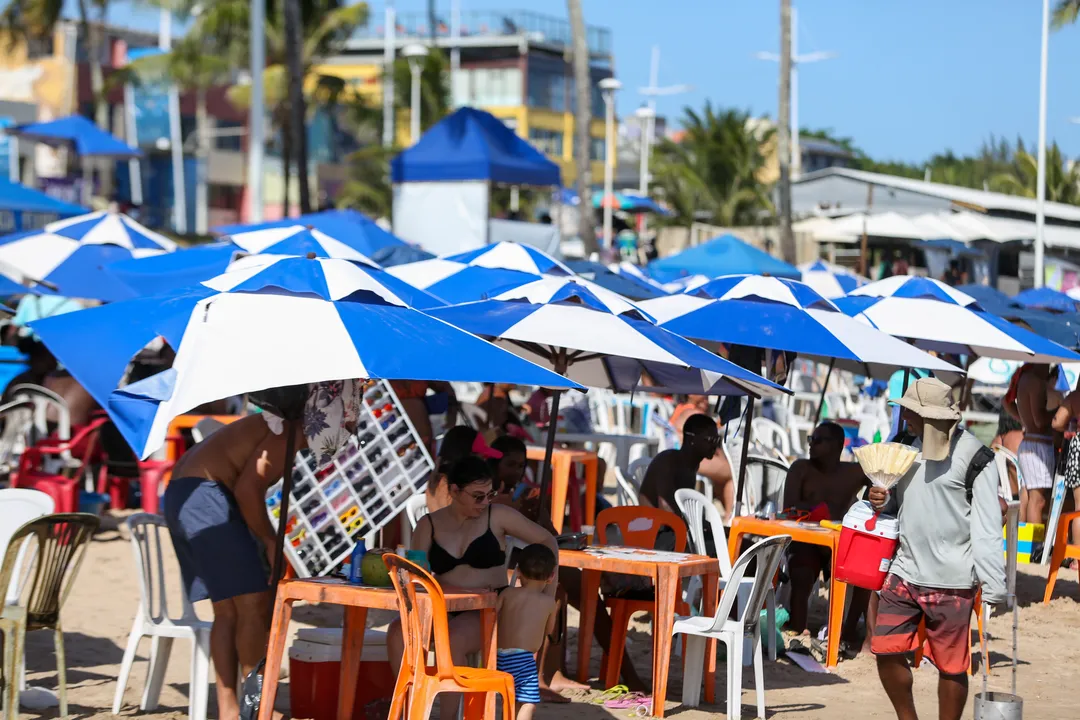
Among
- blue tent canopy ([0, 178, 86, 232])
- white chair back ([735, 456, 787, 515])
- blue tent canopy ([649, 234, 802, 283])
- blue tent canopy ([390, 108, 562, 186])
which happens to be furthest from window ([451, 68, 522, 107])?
white chair back ([735, 456, 787, 515])

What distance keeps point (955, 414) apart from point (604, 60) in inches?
2881

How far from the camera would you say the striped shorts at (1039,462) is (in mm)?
10719

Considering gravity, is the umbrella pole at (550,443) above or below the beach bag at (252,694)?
above

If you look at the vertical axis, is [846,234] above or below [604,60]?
below

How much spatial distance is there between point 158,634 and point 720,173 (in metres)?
39.9

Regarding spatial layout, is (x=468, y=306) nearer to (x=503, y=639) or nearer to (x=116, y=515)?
(x=503, y=639)

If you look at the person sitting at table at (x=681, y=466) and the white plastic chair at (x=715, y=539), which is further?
the person sitting at table at (x=681, y=466)

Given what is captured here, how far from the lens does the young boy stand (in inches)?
221

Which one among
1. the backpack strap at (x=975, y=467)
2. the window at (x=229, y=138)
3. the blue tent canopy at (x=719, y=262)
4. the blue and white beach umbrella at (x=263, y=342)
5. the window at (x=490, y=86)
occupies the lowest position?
the backpack strap at (x=975, y=467)

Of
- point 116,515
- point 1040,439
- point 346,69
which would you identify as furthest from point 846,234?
point 346,69

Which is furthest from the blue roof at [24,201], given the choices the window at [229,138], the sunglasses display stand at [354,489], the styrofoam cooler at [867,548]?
the window at [229,138]

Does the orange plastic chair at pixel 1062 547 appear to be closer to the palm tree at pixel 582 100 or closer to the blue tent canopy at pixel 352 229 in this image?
the blue tent canopy at pixel 352 229

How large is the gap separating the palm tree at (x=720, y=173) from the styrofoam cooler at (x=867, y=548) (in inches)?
1512

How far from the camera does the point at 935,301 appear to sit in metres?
9.53
